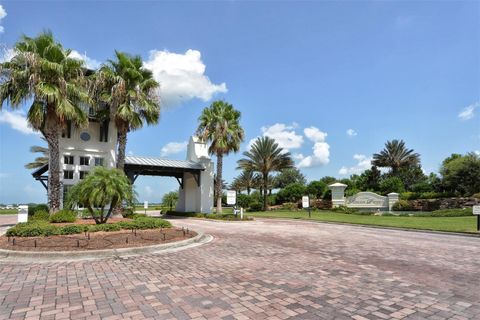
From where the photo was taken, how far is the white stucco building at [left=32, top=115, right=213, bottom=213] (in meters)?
23.0

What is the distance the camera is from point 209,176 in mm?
30969

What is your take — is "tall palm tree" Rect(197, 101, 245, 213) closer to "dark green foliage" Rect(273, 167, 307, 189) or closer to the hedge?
the hedge

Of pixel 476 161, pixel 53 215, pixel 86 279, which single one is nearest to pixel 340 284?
pixel 86 279

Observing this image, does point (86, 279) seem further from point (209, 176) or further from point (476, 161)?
point (476, 161)

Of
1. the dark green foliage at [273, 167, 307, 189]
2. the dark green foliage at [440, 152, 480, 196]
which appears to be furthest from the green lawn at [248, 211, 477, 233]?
the dark green foliage at [273, 167, 307, 189]

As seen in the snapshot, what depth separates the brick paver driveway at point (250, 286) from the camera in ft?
15.0

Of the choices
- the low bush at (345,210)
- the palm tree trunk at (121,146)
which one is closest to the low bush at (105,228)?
the palm tree trunk at (121,146)

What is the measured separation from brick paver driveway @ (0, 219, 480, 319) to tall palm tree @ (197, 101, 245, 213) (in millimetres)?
19492

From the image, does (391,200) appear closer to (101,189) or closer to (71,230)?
(101,189)

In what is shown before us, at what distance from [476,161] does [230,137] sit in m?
28.8

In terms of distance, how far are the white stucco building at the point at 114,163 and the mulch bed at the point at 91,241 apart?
1041cm

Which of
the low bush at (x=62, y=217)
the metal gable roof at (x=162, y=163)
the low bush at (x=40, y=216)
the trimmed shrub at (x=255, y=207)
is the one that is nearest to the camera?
the low bush at (x=62, y=217)

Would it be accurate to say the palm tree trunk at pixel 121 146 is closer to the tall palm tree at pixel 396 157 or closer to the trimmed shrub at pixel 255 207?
the trimmed shrub at pixel 255 207

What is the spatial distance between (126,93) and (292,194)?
32.1 metres
